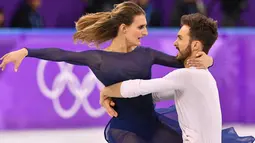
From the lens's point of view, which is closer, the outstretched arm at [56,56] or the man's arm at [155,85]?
the man's arm at [155,85]

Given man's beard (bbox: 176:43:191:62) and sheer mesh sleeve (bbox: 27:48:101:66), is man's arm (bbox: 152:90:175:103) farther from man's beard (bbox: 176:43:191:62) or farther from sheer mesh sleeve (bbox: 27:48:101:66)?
sheer mesh sleeve (bbox: 27:48:101:66)

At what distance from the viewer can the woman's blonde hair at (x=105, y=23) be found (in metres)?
4.16

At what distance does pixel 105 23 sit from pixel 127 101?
513 millimetres

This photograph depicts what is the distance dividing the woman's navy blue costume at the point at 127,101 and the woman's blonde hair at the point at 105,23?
0.15 m

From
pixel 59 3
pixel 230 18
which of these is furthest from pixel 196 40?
pixel 59 3

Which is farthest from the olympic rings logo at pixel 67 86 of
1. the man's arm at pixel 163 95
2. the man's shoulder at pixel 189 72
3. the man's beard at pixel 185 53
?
the man's shoulder at pixel 189 72

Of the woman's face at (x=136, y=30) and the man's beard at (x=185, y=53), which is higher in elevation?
the woman's face at (x=136, y=30)

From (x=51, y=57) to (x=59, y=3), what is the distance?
745cm

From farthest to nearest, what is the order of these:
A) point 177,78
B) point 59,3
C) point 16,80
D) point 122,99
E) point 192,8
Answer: point 59,3 → point 192,8 → point 16,80 → point 122,99 → point 177,78

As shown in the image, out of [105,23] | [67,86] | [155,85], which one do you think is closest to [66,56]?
[105,23]

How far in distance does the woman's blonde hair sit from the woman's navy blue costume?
0.48 feet

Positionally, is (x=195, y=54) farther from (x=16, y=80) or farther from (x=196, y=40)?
(x=16, y=80)

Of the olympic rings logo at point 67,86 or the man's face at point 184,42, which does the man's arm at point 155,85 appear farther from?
the olympic rings logo at point 67,86

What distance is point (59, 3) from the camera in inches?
446
